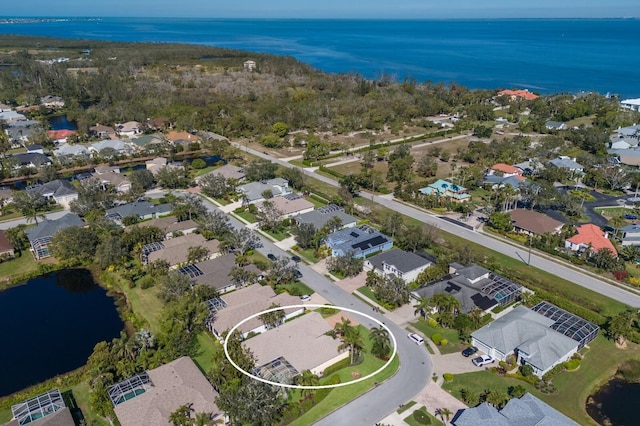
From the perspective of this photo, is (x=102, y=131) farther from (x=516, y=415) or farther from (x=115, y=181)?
(x=516, y=415)

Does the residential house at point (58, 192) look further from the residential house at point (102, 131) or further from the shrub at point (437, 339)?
the shrub at point (437, 339)

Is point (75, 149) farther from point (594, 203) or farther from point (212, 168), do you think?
point (594, 203)

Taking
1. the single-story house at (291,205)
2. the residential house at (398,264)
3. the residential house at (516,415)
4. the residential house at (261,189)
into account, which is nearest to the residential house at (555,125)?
the residential house at (261,189)

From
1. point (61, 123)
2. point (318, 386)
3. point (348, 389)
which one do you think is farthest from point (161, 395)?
point (61, 123)

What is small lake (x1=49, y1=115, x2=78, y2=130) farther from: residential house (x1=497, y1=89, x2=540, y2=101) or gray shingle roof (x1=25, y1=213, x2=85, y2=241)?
residential house (x1=497, y1=89, x2=540, y2=101)

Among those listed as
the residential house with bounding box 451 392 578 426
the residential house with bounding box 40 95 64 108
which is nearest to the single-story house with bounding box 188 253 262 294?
the residential house with bounding box 451 392 578 426

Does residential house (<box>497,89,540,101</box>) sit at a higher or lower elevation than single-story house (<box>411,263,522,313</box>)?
higher
